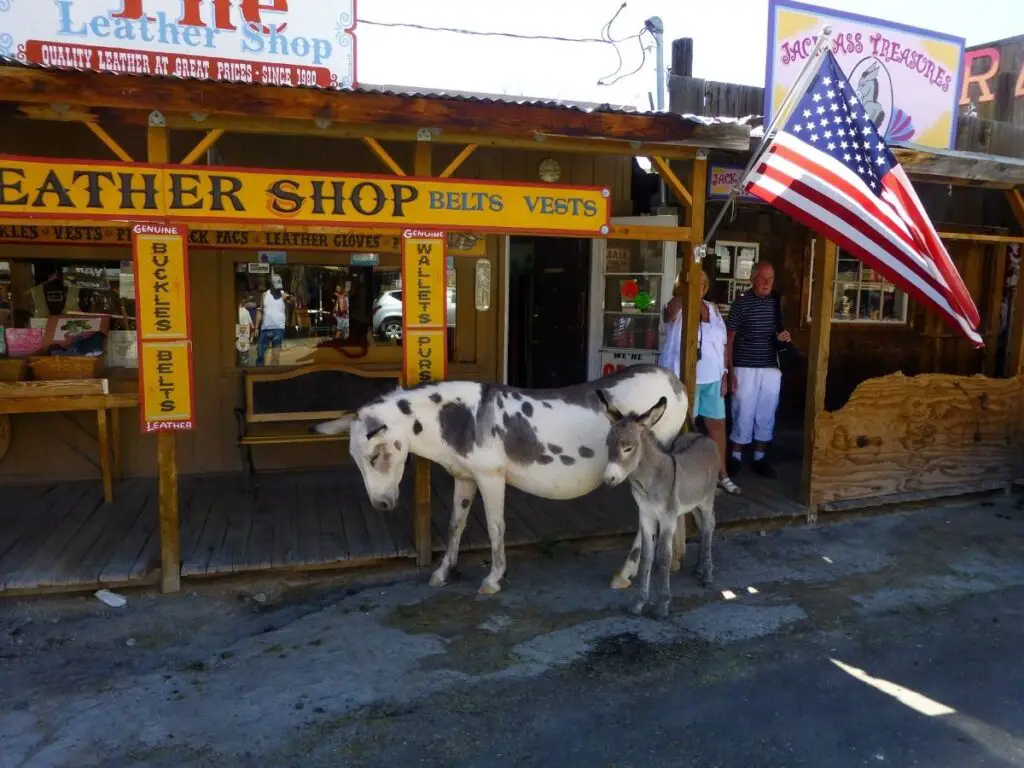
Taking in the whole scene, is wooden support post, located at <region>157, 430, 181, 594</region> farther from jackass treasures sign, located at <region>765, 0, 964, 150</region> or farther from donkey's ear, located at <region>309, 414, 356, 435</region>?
jackass treasures sign, located at <region>765, 0, 964, 150</region>

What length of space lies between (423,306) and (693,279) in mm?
2123

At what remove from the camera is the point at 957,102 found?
834 cm

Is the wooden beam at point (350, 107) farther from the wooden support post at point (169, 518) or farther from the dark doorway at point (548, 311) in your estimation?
the dark doorway at point (548, 311)

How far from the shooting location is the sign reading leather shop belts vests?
4539 mm

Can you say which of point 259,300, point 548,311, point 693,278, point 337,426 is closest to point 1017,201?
point 693,278

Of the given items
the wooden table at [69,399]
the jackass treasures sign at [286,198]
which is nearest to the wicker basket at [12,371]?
the wooden table at [69,399]

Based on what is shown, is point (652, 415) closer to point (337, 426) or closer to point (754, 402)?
point (337, 426)

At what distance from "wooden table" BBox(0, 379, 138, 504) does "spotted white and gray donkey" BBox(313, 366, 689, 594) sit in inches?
99.1

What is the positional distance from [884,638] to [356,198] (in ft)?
14.2

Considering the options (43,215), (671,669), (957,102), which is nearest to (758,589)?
(671,669)

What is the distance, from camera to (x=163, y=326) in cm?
462

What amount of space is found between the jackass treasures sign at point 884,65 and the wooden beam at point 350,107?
2790mm

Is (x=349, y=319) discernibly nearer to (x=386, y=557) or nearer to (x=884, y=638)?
(x=386, y=557)

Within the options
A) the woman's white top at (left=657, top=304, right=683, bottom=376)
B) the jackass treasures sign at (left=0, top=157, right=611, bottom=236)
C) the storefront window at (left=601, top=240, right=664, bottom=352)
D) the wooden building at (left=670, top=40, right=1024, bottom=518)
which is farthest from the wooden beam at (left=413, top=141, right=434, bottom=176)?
the storefront window at (left=601, top=240, right=664, bottom=352)
